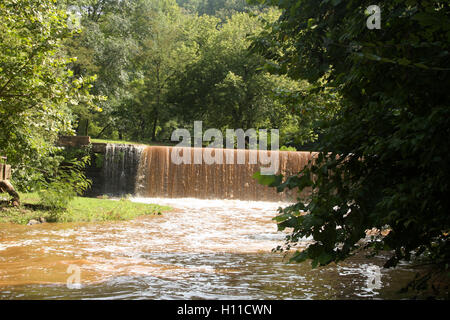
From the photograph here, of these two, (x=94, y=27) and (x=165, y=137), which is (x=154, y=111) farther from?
(x=94, y=27)

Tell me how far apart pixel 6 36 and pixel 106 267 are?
5568 mm

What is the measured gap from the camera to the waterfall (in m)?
19.8

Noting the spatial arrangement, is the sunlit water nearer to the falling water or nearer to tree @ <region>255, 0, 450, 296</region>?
tree @ <region>255, 0, 450, 296</region>

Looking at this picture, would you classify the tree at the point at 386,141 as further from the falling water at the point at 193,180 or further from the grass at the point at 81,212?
the falling water at the point at 193,180

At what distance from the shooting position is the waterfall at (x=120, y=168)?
1980 cm

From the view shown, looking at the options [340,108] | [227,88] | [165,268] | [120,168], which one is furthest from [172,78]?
[340,108]

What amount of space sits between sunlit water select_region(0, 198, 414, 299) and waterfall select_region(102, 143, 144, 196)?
403 inches

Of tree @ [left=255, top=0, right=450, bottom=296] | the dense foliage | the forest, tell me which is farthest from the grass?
the dense foliage

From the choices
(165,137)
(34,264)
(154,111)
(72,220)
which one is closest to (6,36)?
(72,220)

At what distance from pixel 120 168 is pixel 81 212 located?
29.1ft

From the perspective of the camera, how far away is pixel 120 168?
1991 cm

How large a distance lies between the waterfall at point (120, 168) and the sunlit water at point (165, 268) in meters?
10.2

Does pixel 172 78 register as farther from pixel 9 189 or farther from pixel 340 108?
pixel 340 108

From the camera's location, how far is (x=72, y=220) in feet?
34.0
